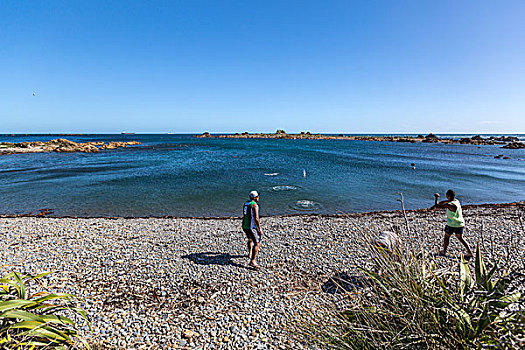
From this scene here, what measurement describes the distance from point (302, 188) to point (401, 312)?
19.1 meters

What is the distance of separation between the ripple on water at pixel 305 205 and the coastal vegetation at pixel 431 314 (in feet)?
42.8

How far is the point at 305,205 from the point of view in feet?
53.2

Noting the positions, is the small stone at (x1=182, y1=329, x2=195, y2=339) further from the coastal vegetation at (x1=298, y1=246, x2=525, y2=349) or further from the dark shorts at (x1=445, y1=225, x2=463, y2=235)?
the dark shorts at (x1=445, y1=225, x2=463, y2=235)

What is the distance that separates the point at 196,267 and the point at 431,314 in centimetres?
665

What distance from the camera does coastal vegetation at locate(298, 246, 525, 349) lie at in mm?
1880

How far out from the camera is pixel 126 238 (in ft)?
32.0

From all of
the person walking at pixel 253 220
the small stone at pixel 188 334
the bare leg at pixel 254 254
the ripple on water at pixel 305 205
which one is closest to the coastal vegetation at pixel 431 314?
the small stone at pixel 188 334

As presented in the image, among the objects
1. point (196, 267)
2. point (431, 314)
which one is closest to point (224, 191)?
point (196, 267)

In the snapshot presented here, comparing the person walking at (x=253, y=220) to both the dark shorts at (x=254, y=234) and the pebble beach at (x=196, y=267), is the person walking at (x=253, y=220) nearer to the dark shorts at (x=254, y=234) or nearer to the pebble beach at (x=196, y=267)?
the dark shorts at (x=254, y=234)

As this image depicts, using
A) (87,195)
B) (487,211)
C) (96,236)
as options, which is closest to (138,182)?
(87,195)

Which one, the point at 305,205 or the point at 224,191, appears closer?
the point at 305,205

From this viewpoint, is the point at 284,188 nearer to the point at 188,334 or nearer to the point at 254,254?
the point at 254,254

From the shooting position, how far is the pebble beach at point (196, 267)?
4859mm

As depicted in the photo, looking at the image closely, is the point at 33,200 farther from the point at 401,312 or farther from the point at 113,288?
the point at 401,312
